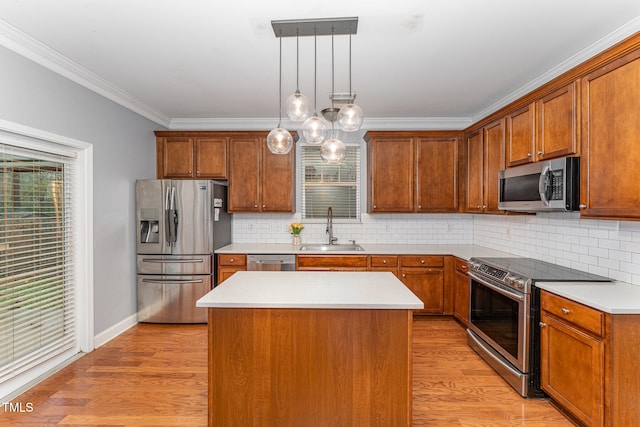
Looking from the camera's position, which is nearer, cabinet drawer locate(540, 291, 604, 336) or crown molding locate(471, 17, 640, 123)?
cabinet drawer locate(540, 291, 604, 336)

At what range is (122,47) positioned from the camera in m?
2.70

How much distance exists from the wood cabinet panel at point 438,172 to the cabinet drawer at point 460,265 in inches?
27.5

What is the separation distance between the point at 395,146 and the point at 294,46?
7.17 ft

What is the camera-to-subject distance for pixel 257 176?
14.9 ft

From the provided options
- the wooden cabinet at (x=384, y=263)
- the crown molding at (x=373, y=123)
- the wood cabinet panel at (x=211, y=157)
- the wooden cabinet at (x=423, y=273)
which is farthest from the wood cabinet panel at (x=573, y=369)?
the wood cabinet panel at (x=211, y=157)

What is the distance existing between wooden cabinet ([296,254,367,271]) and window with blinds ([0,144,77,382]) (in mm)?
2268

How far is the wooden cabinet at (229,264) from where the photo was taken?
4.21 meters

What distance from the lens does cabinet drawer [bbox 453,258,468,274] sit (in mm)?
3883

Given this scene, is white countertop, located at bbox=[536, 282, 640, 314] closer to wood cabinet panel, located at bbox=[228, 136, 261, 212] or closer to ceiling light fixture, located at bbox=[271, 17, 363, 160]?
ceiling light fixture, located at bbox=[271, 17, 363, 160]

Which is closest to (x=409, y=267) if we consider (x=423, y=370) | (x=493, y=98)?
(x=423, y=370)

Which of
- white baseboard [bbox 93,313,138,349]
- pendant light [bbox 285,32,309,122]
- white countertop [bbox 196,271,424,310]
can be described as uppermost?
pendant light [bbox 285,32,309,122]

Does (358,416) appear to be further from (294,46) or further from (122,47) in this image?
(122,47)

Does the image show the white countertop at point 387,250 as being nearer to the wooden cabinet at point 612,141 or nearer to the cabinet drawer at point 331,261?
the cabinet drawer at point 331,261

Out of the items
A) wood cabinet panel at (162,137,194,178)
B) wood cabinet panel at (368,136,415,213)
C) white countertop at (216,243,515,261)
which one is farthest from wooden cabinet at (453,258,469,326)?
wood cabinet panel at (162,137,194,178)
